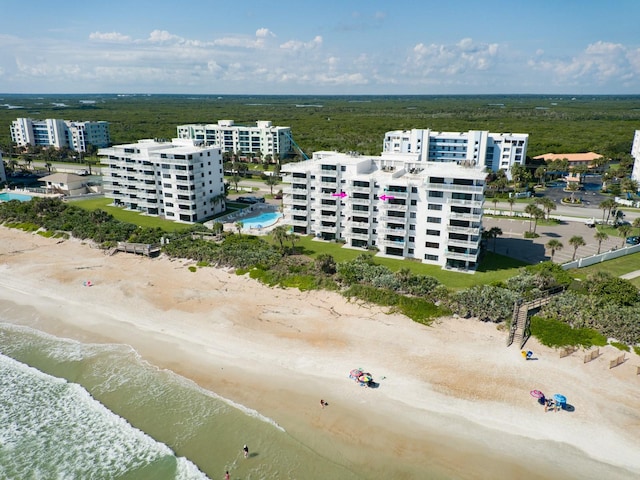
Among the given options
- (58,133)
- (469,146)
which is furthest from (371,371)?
(58,133)

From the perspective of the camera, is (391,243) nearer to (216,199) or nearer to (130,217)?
(216,199)

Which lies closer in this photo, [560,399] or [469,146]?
[560,399]

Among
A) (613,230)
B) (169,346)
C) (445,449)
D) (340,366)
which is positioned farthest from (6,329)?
(613,230)

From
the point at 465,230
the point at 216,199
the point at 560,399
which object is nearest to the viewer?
the point at 560,399

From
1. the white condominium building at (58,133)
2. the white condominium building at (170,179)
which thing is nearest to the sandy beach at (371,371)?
the white condominium building at (170,179)

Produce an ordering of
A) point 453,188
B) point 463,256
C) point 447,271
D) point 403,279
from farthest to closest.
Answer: point 447,271, point 463,256, point 453,188, point 403,279

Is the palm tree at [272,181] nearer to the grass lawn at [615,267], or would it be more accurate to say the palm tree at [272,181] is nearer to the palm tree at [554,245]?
the palm tree at [554,245]

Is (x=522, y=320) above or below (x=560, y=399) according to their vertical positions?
above
